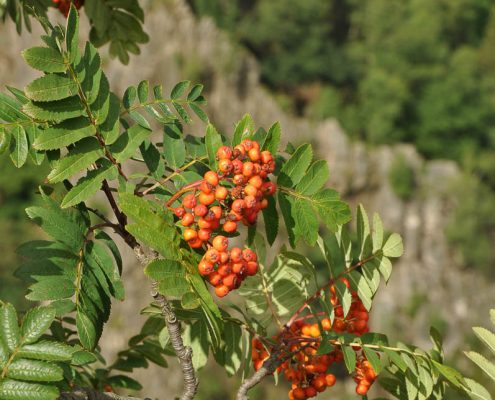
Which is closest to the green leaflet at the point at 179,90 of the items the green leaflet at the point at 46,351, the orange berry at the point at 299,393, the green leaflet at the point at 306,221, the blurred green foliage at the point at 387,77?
the green leaflet at the point at 306,221

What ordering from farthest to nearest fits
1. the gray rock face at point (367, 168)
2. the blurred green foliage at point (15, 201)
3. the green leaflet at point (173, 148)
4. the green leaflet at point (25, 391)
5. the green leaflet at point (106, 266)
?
the gray rock face at point (367, 168), the blurred green foliage at point (15, 201), the green leaflet at point (173, 148), the green leaflet at point (106, 266), the green leaflet at point (25, 391)

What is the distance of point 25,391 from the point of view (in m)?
1.23

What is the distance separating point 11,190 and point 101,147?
78.5 feet

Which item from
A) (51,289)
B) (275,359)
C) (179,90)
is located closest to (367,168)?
(179,90)

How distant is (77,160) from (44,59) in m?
0.25

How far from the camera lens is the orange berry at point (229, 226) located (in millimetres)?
1442

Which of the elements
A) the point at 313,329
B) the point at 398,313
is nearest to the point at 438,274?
the point at 398,313

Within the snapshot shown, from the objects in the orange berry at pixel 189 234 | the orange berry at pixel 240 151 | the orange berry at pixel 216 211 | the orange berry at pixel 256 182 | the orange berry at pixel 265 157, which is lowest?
the orange berry at pixel 189 234

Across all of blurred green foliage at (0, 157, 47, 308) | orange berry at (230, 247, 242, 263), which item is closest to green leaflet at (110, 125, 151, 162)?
orange berry at (230, 247, 242, 263)

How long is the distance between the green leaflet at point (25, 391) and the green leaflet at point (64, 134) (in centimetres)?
53

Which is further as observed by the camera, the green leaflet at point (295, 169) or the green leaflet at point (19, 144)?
the green leaflet at point (295, 169)

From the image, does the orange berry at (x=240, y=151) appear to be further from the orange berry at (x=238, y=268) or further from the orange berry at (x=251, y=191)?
the orange berry at (x=238, y=268)

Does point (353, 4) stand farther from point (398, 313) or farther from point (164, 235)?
point (164, 235)

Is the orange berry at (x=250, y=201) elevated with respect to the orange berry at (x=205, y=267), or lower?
elevated
